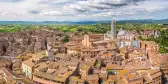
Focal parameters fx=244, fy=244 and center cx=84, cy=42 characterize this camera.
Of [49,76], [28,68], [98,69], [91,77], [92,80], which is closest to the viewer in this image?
[92,80]

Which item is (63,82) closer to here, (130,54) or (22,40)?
(130,54)

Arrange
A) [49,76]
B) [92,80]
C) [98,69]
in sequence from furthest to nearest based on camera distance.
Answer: [98,69], [49,76], [92,80]

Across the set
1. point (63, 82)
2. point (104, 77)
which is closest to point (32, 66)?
point (63, 82)

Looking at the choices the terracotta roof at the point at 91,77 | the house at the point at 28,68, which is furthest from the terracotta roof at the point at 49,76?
the house at the point at 28,68

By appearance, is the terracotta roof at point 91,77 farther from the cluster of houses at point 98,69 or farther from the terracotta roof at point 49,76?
the terracotta roof at point 49,76

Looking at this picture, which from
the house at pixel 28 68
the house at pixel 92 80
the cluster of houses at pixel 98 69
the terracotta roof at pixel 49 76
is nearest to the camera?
the terracotta roof at pixel 49 76

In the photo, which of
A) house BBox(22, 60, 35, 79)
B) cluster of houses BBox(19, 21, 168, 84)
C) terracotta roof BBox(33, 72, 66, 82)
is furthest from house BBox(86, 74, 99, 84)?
house BBox(22, 60, 35, 79)

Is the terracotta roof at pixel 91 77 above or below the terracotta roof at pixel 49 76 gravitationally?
below

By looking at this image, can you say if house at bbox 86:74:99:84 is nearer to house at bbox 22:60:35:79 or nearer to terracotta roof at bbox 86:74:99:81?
terracotta roof at bbox 86:74:99:81

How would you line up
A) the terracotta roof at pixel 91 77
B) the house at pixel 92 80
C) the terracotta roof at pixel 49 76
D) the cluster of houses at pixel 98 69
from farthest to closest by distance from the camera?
the terracotta roof at pixel 91 77
the cluster of houses at pixel 98 69
the house at pixel 92 80
the terracotta roof at pixel 49 76

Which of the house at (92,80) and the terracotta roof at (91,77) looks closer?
the house at (92,80)

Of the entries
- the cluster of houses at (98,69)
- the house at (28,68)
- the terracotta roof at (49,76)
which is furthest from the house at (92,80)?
the house at (28,68)

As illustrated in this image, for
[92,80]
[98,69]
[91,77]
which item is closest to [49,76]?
[91,77]

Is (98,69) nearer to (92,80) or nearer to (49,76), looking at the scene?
(92,80)
